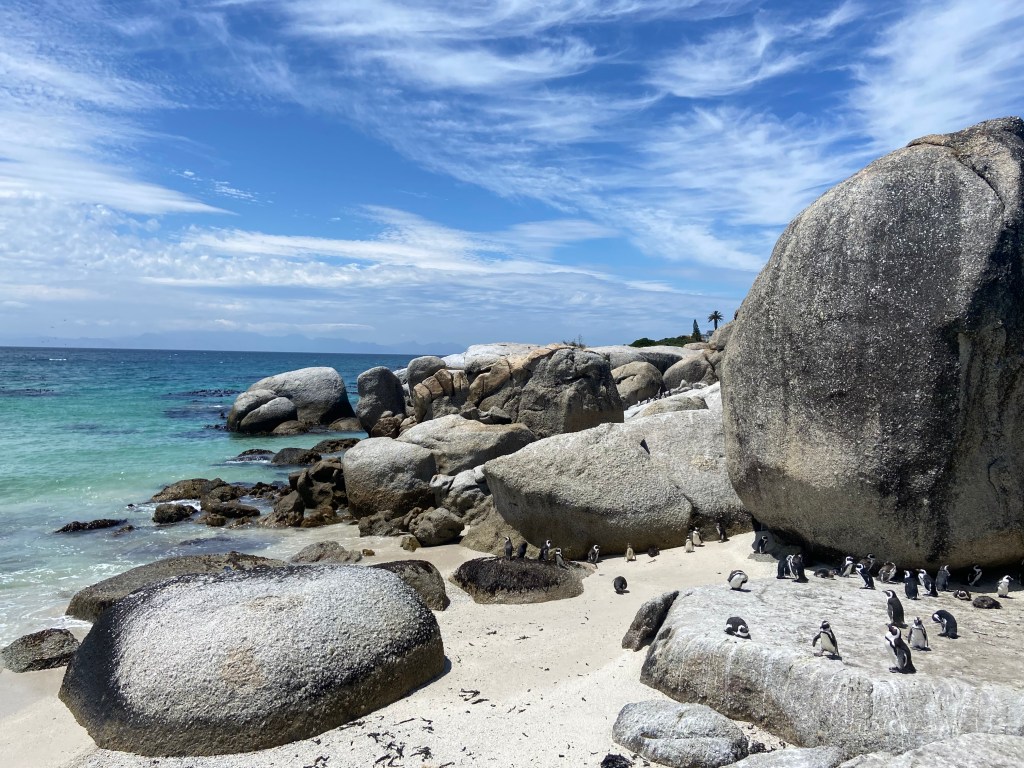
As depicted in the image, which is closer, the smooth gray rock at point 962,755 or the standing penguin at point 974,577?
the smooth gray rock at point 962,755

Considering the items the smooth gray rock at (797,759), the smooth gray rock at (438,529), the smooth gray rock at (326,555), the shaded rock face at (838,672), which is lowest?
the smooth gray rock at (326,555)

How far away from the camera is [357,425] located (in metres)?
34.5

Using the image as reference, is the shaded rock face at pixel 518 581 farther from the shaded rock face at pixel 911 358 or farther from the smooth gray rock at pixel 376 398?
the smooth gray rock at pixel 376 398

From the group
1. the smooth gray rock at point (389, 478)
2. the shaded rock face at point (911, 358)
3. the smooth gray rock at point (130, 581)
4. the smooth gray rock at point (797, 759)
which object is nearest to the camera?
the smooth gray rock at point (797, 759)

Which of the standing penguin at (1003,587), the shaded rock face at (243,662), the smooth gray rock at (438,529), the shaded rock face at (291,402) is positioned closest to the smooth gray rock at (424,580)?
the shaded rock face at (243,662)

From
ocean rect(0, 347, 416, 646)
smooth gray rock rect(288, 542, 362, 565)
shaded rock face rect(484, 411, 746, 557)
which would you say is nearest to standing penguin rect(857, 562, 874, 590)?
shaded rock face rect(484, 411, 746, 557)

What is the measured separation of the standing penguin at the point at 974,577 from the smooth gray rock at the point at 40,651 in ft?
32.1

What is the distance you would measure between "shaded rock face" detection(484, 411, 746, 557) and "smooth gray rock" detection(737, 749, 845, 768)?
610 cm

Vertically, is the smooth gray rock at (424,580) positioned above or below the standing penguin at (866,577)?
below

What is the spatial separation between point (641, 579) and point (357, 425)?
26.0 m

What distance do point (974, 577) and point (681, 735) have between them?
169 inches

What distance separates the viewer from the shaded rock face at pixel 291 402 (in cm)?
3400

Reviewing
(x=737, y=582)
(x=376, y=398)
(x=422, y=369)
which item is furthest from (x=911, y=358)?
(x=376, y=398)

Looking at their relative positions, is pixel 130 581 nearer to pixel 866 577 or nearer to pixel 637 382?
pixel 866 577
